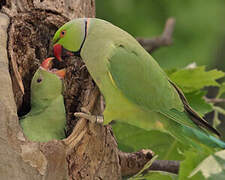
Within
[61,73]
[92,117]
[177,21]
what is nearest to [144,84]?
[92,117]

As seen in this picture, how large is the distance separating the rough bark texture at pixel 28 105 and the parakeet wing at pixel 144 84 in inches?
4.8

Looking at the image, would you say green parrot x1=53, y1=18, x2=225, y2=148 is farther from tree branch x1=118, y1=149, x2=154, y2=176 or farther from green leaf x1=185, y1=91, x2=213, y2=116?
green leaf x1=185, y1=91, x2=213, y2=116

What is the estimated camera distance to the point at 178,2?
12.6 feet

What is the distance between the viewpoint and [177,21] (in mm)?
3961

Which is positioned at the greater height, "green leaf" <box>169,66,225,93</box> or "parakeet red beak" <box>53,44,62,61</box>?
"parakeet red beak" <box>53,44,62,61</box>

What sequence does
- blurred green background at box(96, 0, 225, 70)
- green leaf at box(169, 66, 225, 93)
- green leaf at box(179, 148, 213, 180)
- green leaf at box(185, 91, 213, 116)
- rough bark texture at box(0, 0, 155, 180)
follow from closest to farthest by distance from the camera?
1. rough bark texture at box(0, 0, 155, 180)
2. green leaf at box(179, 148, 213, 180)
3. green leaf at box(185, 91, 213, 116)
4. green leaf at box(169, 66, 225, 93)
5. blurred green background at box(96, 0, 225, 70)

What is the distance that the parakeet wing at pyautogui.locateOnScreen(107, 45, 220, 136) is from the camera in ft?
4.19

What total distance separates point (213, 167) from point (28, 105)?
25.9 inches

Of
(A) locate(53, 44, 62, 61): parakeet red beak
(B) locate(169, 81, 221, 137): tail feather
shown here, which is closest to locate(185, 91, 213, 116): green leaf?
(B) locate(169, 81, 221, 137): tail feather

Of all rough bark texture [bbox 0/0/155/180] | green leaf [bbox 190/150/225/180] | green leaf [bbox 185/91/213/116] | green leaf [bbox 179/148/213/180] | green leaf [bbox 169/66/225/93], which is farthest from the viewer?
green leaf [bbox 169/66/225/93]

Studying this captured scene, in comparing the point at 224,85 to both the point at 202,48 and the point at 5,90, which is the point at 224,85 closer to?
the point at 5,90

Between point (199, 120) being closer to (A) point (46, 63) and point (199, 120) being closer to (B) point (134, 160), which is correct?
(B) point (134, 160)

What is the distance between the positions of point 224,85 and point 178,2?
2.07 meters

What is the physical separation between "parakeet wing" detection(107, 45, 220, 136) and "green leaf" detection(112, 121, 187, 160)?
0.53m
